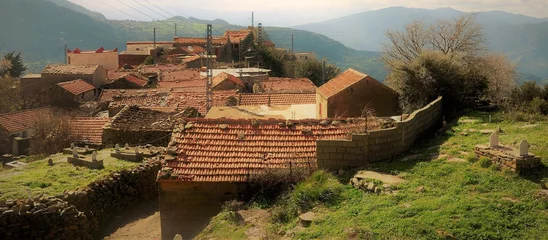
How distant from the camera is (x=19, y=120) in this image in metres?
26.6

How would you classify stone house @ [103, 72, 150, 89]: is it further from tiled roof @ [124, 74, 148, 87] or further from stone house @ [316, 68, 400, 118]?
stone house @ [316, 68, 400, 118]

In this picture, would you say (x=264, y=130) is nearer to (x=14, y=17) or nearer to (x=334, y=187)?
(x=334, y=187)

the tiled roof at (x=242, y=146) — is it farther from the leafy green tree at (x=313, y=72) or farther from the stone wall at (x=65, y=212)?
the leafy green tree at (x=313, y=72)

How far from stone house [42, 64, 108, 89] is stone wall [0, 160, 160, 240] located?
24.6 meters

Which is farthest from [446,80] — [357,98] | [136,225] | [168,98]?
[168,98]

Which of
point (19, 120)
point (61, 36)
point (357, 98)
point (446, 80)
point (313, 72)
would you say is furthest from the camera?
point (61, 36)

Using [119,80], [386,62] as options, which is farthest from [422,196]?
[119,80]

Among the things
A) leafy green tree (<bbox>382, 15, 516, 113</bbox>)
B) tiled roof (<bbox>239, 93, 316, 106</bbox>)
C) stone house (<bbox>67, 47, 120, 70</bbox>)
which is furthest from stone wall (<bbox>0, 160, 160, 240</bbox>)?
stone house (<bbox>67, 47, 120, 70</bbox>)

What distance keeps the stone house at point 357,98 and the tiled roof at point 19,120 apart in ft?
55.1

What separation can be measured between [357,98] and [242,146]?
589 centimetres

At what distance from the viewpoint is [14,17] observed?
521 feet

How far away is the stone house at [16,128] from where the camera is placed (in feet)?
82.0

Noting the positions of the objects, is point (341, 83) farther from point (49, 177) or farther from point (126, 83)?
point (126, 83)

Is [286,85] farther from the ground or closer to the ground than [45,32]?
closer to the ground
